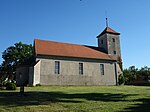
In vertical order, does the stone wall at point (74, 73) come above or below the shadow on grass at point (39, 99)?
above

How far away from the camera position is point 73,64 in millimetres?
32875

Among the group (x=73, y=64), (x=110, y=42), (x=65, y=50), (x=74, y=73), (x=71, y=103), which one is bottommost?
(x=71, y=103)

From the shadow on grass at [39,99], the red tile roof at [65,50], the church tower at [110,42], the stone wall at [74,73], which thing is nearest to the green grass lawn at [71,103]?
the shadow on grass at [39,99]

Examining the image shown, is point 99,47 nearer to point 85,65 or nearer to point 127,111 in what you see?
point 85,65

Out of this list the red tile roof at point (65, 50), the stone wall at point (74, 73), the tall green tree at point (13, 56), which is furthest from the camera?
the tall green tree at point (13, 56)

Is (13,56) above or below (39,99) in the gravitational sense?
above

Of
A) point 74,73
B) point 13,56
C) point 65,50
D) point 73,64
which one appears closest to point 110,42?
point 65,50

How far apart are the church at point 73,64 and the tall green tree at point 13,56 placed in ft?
64.3

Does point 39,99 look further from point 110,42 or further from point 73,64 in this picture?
point 110,42

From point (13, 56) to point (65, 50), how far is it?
76.9 feet

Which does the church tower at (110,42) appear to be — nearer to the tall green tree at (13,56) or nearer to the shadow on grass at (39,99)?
the tall green tree at (13,56)

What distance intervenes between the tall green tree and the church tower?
69.2 ft

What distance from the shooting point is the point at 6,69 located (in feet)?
171

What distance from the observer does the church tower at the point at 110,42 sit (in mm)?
39625
